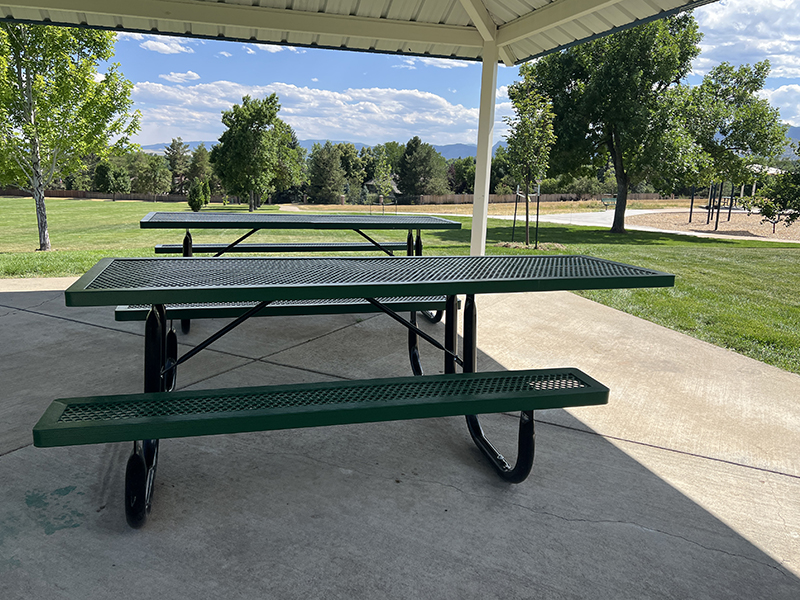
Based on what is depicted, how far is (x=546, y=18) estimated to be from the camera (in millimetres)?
4883

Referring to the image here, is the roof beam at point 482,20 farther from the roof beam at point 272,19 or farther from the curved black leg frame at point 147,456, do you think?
the curved black leg frame at point 147,456

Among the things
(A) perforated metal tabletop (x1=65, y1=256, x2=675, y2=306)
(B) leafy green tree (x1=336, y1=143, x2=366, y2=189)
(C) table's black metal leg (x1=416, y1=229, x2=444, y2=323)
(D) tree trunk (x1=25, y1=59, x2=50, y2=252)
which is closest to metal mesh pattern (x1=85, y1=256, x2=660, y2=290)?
(A) perforated metal tabletop (x1=65, y1=256, x2=675, y2=306)

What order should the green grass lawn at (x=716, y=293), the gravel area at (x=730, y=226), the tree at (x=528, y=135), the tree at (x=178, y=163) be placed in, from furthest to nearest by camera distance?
1. the tree at (x=178, y=163)
2. the gravel area at (x=730, y=226)
3. the tree at (x=528, y=135)
4. the green grass lawn at (x=716, y=293)

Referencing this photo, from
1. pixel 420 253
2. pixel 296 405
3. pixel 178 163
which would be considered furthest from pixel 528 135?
pixel 178 163

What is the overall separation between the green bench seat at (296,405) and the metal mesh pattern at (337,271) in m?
0.41

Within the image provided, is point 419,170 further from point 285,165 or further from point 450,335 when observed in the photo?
point 450,335

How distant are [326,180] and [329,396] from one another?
56.0 metres

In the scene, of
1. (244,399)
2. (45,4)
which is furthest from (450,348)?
(45,4)

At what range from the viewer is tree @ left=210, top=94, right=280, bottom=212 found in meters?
33.9

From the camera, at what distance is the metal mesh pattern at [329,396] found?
188 centimetres

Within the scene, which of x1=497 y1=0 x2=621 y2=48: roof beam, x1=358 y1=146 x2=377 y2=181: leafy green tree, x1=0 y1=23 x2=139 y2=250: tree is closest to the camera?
x1=497 y1=0 x2=621 y2=48: roof beam

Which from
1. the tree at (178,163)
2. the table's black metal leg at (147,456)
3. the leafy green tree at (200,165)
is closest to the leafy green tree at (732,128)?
the table's black metal leg at (147,456)

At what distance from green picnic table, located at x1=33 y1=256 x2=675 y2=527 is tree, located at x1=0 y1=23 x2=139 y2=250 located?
11.5 metres

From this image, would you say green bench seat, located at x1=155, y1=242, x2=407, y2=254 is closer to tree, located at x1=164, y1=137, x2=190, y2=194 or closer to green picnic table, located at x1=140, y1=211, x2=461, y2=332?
green picnic table, located at x1=140, y1=211, x2=461, y2=332
